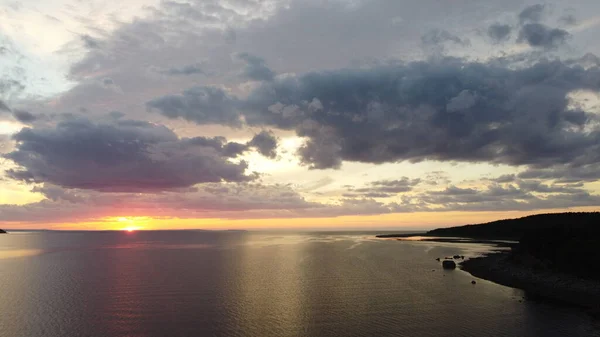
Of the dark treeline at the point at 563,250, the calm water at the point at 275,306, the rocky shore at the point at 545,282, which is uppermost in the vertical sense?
the dark treeline at the point at 563,250

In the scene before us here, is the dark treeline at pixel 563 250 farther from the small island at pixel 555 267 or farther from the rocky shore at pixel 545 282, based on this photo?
the rocky shore at pixel 545 282

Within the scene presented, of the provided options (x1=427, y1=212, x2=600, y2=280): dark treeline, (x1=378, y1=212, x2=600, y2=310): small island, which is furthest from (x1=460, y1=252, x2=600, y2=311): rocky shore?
(x1=427, y1=212, x2=600, y2=280): dark treeline

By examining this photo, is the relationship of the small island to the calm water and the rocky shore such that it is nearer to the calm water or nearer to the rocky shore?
the rocky shore

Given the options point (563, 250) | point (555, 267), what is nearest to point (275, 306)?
point (555, 267)

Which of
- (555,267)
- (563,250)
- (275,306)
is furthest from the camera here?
(563,250)

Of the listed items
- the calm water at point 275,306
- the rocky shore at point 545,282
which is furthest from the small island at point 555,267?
the calm water at point 275,306

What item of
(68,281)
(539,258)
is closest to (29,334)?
(68,281)

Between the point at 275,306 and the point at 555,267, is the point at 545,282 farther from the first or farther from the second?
the point at 275,306

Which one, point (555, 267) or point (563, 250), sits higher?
point (563, 250)
